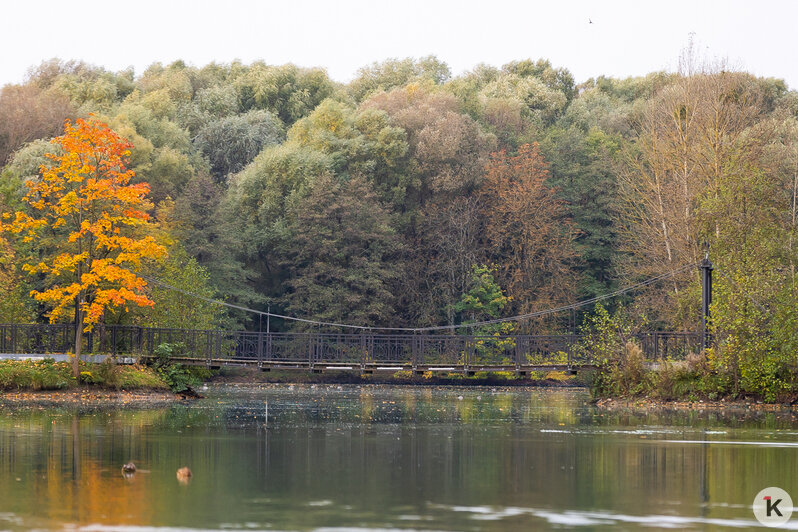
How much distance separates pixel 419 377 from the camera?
198 feet

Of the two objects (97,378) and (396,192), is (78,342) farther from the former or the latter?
(396,192)

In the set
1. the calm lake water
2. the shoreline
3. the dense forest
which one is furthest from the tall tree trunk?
the dense forest

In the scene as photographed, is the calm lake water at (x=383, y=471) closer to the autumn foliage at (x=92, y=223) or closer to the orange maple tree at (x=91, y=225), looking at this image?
the orange maple tree at (x=91, y=225)

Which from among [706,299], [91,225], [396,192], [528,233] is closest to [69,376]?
[91,225]

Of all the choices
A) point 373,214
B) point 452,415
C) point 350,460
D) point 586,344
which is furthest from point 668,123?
point 350,460

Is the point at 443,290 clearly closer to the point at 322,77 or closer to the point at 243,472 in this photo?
the point at 322,77

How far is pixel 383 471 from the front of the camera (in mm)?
16953

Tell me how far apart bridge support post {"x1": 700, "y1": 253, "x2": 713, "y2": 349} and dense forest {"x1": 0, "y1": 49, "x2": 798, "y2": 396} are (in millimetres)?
10936

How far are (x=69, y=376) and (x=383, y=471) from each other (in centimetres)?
2164

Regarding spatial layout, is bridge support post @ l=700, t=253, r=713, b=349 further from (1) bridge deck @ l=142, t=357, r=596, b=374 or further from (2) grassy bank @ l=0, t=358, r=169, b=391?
(2) grassy bank @ l=0, t=358, r=169, b=391

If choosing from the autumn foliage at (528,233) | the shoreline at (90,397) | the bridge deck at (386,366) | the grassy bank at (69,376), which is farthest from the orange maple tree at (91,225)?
the autumn foliage at (528,233)

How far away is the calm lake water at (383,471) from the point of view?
12.7m

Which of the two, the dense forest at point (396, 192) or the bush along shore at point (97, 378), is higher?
the dense forest at point (396, 192)

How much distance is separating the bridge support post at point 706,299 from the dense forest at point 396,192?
10.9 metres
